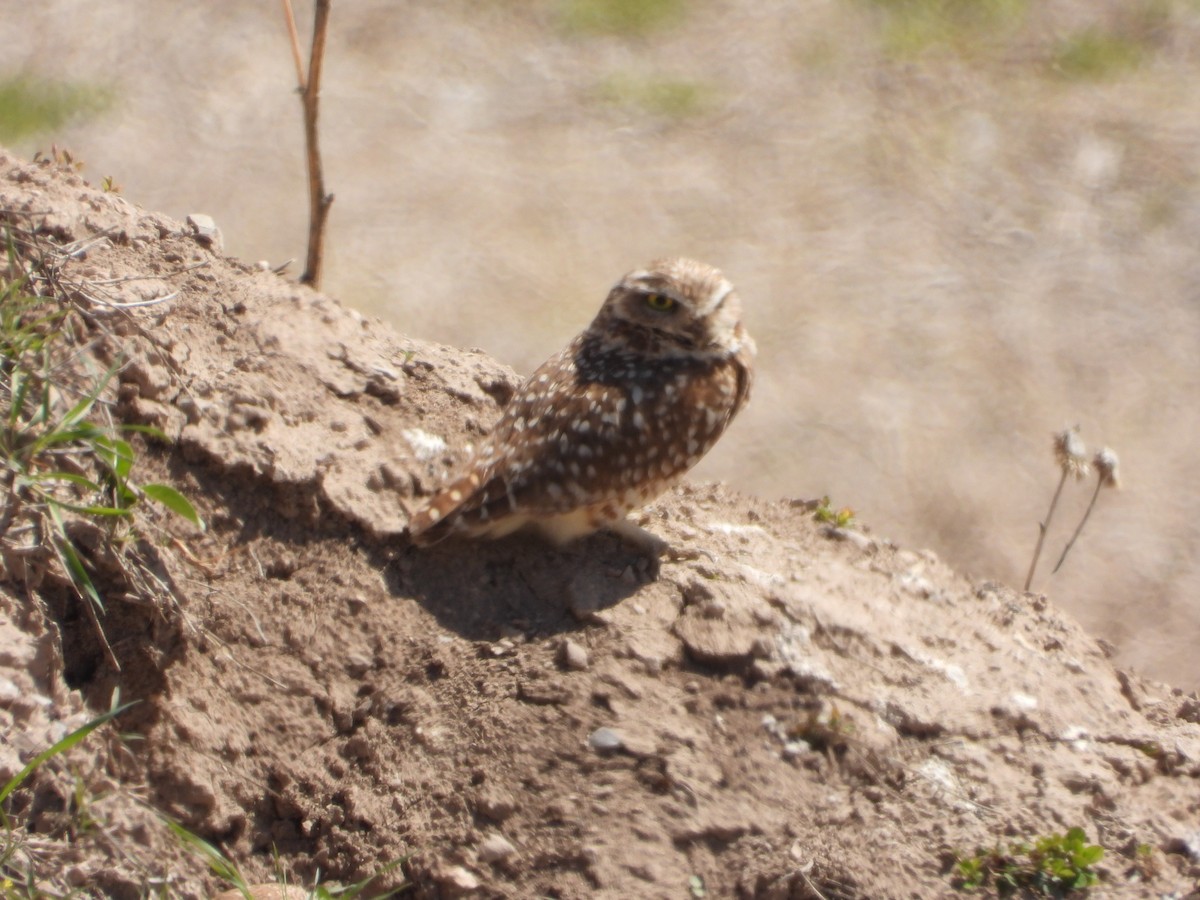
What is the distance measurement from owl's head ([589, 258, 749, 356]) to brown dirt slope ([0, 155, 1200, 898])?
0.63m

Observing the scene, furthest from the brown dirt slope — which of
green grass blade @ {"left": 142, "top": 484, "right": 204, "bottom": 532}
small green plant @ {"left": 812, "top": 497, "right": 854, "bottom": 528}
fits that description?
small green plant @ {"left": 812, "top": 497, "right": 854, "bottom": 528}

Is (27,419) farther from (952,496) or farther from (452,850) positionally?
(952,496)

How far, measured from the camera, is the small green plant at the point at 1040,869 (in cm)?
316

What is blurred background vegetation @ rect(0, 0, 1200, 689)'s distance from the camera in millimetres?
6564

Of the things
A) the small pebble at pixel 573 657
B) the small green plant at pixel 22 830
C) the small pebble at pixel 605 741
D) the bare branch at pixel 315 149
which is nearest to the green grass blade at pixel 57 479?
the small green plant at pixel 22 830

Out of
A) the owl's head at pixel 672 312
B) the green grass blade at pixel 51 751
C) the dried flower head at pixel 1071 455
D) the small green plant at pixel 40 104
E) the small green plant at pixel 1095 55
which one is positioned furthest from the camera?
the small green plant at pixel 1095 55

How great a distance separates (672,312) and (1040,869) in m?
1.87

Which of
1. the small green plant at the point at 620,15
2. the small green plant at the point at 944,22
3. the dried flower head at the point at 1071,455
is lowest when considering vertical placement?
the dried flower head at the point at 1071,455

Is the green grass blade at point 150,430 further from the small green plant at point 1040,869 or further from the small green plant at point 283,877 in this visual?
the small green plant at point 1040,869

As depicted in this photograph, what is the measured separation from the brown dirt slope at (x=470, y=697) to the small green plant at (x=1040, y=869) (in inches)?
2.6

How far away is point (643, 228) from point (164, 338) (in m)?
3.98

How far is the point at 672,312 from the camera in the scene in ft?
13.9

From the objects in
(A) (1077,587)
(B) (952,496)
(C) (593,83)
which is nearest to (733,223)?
(C) (593,83)

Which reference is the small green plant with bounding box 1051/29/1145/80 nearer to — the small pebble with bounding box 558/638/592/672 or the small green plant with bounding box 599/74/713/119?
the small green plant with bounding box 599/74/713/119
